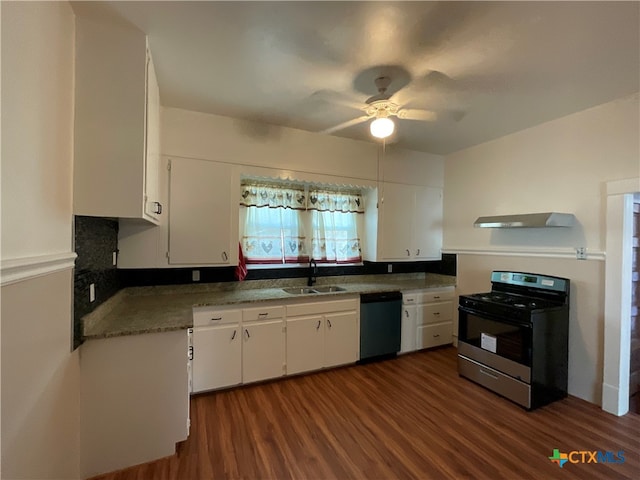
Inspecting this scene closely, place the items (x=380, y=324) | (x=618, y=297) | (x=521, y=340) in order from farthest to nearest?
(x=380, y=324) → (x=521, y=340) → (x=618, y=297)

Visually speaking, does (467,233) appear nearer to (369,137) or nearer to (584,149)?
(584,149)

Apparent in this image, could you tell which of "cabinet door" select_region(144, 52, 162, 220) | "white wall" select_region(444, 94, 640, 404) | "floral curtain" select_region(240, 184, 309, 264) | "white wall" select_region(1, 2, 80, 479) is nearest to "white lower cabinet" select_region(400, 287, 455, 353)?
"white wall" select_region(444, 94, 640, 404)

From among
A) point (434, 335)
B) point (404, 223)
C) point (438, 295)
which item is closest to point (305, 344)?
point (434, 335)

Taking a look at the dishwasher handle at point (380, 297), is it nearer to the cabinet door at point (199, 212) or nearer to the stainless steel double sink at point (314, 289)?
the stainless steel double sink at point (314, 289)

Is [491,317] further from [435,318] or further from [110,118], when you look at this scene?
[110,118]

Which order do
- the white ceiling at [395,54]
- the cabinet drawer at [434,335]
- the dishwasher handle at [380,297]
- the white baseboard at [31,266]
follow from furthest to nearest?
the cabinet drawer at [434,335]
the dishwasher handle at [380,297]
the white ceiling at [395,54]
the white baseboard at [31,266]

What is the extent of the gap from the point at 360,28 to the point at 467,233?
2.94m

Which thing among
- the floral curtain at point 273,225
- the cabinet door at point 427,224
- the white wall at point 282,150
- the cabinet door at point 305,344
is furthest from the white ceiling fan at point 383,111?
the cabinet door at point 305,344

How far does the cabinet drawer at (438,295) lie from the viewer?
3684 millimetres

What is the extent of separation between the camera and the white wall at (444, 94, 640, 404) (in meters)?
A: 2.51

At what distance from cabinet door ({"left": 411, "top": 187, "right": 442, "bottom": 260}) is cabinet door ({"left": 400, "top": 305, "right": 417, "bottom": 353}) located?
76 centimetres

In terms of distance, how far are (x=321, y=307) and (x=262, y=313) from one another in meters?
0.62

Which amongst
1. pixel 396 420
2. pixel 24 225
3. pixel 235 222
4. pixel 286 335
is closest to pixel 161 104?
pixel 235 222

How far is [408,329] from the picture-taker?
355 centimetres
